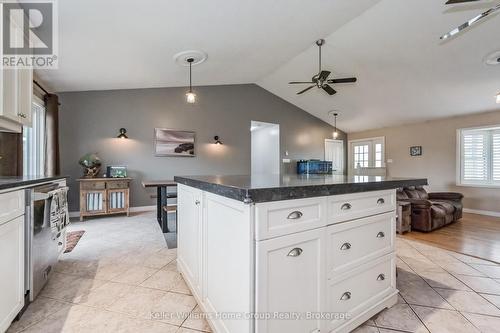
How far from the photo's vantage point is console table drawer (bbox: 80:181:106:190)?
417 cm

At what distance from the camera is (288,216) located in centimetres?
109

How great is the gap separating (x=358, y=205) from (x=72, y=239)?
11.9 ft

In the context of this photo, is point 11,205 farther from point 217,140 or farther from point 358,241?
point 217,140

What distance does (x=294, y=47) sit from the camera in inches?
162

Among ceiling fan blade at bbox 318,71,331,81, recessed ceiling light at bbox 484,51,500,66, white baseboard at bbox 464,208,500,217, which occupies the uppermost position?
recessed ceiling light at bbox 484,51,500,66

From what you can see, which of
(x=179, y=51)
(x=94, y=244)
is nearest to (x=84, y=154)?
(x=94, y=244)

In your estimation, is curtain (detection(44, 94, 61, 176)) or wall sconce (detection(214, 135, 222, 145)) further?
wall sconce (detection(214, 135, 222, 145))

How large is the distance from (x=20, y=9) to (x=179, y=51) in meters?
1.75

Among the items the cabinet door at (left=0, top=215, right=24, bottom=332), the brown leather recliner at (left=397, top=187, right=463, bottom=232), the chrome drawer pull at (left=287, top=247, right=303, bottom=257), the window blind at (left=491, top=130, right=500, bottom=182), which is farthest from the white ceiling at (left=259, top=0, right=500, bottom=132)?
the cabinet door at (left=0, top=215, right=24, bottom=332)

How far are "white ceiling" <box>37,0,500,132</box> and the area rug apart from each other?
244 cm

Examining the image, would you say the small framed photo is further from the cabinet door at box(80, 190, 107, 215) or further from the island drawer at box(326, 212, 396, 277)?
the cabinet door at box(80, 190, 107, 215)

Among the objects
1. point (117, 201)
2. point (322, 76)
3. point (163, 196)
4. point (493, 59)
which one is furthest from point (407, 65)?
point (117, 201)

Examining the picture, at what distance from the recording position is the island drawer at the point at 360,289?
4.27 ft

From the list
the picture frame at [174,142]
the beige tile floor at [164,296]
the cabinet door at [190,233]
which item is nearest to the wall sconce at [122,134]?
the picture frame at [174,142]
